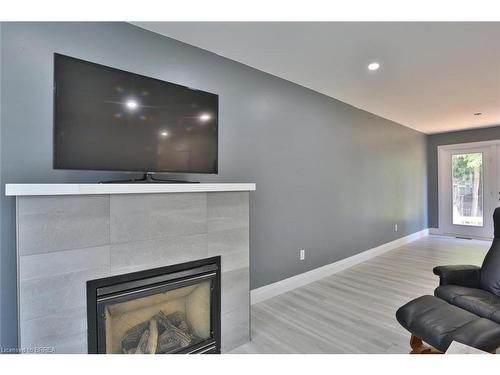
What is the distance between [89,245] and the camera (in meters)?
1.44

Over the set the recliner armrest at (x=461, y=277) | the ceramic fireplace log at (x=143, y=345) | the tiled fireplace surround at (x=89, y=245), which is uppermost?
the tiled fireplace surround at (x=89, y=245)

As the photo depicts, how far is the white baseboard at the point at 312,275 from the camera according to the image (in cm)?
287

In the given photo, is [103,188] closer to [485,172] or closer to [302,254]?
[302,254]

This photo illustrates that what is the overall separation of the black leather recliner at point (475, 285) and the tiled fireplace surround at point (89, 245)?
68.0 inches

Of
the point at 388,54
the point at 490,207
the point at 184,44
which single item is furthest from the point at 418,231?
the point at 184,44

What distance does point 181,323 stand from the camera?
184 cm

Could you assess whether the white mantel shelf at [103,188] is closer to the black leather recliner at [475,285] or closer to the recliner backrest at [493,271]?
the black leather recliner at [475,285]

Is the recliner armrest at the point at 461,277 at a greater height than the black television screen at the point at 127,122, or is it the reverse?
the black television screen at the point at 127,122

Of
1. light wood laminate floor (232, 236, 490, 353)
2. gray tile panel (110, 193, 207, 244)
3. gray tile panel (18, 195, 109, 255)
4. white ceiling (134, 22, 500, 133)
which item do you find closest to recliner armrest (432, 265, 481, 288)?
light wood laminate floor (232, 236, 490, 353)

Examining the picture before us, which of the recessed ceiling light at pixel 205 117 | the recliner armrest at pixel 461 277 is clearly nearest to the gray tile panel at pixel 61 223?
the recessed ceiling light at pixel 205 117

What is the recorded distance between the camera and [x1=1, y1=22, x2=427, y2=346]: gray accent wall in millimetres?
1625

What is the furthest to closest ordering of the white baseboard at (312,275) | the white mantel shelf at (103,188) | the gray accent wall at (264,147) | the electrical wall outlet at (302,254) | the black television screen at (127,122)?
the electrical wall outlet at (302,254) < the white baseboard at (312,275) < the gray accent wall at (264,147) < the black television screen at (127,122) < the white mantel shelf at (103,188)

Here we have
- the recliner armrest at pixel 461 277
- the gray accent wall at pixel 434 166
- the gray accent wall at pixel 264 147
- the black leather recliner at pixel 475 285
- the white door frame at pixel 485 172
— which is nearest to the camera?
the gray accent wall at pixel 264 147

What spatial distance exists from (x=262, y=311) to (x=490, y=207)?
5.87 m
